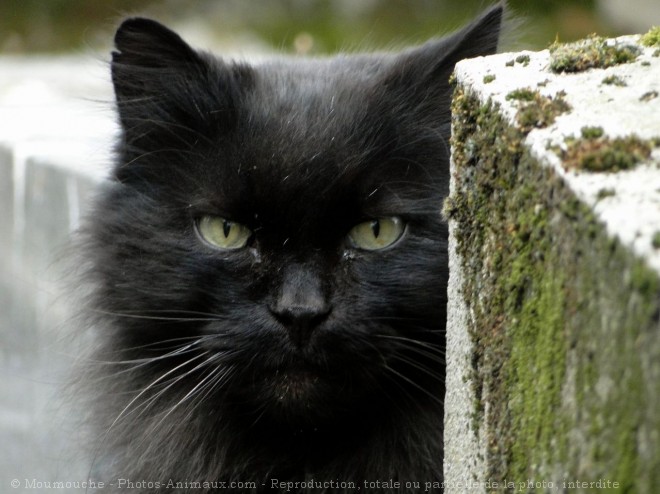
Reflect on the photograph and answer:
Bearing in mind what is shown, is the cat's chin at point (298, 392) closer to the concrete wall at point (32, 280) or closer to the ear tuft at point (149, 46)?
the ear tuft at point (149, 46)

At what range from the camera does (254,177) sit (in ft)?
6.91

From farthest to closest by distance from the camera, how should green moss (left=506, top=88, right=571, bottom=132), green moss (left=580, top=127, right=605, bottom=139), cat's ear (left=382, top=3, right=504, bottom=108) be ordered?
cat's ear (left=382, top=3, right=504, bottom=108) < green moss (left=506, top=88, right=571, bottom=132) < green moss (left=580, top=127, right=605, bottom=139)

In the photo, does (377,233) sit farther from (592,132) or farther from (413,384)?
(592,132)

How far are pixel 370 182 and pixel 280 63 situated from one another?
769 mm

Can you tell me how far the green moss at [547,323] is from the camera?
854 millimetres

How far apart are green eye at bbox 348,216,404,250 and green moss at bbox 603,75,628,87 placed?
0.94 metres

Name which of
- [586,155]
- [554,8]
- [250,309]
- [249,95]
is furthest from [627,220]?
[554,8]

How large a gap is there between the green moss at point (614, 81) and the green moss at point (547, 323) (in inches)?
6.0

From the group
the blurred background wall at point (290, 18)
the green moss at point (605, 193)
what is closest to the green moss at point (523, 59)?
the green moss at point (605, 193)

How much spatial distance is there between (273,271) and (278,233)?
0.09 meters

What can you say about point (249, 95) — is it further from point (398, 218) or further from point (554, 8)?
point (554, 8)

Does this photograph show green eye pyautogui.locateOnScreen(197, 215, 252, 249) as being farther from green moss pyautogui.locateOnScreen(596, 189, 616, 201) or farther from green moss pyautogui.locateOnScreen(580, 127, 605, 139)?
green moss pyautogui.locateOnScreen(596, 189, 616, 201)

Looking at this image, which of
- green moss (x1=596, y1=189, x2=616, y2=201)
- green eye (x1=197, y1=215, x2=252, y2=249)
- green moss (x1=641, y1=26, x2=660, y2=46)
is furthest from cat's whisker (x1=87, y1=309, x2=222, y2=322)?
green moss (x1=596, y1=189, x2=616, y2=201)

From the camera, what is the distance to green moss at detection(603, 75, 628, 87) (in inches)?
48.1
